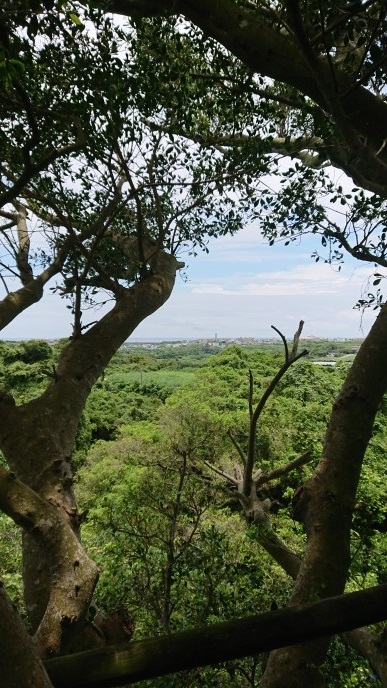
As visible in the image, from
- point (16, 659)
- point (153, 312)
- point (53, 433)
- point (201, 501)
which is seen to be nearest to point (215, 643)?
point (16, 659)

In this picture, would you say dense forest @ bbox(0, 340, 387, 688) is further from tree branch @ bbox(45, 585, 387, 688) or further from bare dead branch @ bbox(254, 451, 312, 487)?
tree branch @ bbox(45, 585, 387, 688)

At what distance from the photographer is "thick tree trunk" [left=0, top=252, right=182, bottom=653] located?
2053mm

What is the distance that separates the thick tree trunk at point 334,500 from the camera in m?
1.89

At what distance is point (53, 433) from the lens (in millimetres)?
2465

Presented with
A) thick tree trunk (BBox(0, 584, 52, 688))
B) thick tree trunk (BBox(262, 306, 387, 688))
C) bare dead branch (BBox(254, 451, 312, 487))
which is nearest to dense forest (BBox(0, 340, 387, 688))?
bare dead branch (BBox(254, 451, 312, 487))

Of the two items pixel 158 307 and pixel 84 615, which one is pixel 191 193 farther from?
pixel 84 615

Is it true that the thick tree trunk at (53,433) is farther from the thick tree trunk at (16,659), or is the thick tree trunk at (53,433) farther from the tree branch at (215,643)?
the thick tree trunk at (16,659)

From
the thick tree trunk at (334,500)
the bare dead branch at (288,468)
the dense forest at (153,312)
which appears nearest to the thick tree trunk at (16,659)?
the dense forest at (153,312)

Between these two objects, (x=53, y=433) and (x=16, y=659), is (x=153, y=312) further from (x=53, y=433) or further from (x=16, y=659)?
(x=16, y=659)

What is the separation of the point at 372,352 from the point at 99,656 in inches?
74.7

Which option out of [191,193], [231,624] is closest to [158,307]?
[191,193]

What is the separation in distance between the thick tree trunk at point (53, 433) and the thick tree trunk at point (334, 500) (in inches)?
41.7

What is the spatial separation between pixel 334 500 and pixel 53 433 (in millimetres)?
1655

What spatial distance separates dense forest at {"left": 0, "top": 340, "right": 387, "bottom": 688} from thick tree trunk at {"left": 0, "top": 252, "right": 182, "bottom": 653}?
0.27m
